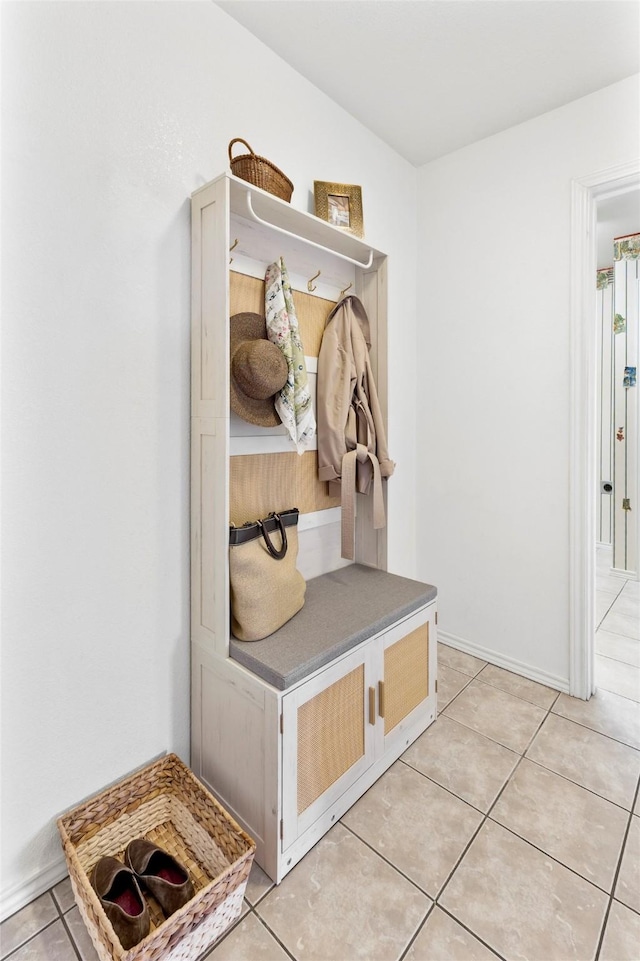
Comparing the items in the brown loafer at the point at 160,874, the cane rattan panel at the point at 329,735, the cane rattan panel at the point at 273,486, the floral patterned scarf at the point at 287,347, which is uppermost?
the floral patterned scarf at the point at 287,347

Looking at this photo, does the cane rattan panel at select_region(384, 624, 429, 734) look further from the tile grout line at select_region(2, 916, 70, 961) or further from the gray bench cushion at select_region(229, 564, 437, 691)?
the tile grout line at select_region(2, 916, 70, 961)

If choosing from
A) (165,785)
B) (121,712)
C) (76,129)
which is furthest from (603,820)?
(76,129)

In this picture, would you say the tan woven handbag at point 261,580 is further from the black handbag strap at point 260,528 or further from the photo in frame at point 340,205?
the photo in frame at point 340,205

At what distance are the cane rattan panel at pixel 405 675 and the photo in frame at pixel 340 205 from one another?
5.43 ft

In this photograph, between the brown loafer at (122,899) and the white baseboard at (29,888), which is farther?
the white baseboard at (29,888)

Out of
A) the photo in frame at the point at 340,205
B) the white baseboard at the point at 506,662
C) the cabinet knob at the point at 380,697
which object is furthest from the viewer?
the white baseboard at the point at 506,662

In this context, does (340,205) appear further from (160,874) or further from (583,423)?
(160,874)

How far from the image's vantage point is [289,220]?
1.70 m

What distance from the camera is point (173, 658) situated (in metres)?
1.57

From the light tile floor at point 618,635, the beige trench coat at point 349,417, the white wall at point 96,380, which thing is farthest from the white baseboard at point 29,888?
the light tile floor at point 618,635

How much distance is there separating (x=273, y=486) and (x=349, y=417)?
0.45 metres

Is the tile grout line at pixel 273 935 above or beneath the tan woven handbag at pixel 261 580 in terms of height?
beneath

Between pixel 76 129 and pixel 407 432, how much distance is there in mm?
1930

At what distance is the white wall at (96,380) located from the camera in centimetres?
122
